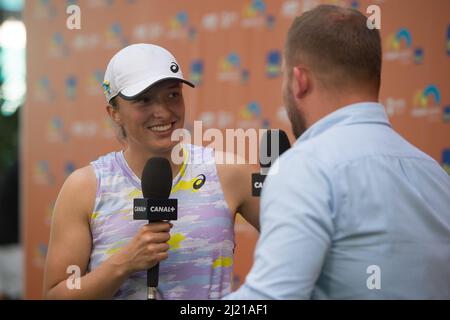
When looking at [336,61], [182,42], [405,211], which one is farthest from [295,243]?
[182,42]

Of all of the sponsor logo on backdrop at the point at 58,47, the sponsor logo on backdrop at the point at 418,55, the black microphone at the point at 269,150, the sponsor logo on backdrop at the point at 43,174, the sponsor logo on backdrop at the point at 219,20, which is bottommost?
the sponsor logo on backdrop at the point at 43,174

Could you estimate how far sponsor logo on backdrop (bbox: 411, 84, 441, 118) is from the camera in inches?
119

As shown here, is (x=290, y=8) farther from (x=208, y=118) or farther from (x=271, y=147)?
(x=271, y=147)

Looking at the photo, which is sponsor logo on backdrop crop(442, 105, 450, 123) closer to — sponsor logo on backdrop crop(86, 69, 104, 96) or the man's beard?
the man's beard

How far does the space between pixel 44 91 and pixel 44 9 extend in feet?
1.93

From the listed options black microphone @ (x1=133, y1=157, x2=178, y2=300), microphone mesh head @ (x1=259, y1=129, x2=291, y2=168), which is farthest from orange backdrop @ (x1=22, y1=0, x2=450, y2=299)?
black microphone @ (x1=133, y1=157, x2=178, y2=300)

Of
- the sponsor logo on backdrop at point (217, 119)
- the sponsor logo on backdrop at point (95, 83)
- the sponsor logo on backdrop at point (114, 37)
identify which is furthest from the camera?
the sponsor logo on backdrop at point (95, 83)

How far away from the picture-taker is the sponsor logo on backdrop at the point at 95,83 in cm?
406

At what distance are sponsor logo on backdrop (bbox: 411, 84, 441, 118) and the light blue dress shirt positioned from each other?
1865 millimetres

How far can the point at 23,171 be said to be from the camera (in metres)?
4.43

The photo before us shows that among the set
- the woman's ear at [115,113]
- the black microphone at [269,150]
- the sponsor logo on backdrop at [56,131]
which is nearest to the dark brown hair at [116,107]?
the woman's ear at [115,113]

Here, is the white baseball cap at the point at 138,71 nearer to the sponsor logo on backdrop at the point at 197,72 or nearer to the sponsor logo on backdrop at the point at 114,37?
the sponsor logo on backdrop at the point at 197,72

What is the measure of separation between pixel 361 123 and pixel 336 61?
0.14 meters

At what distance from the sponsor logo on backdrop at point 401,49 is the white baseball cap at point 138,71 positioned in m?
1.72
